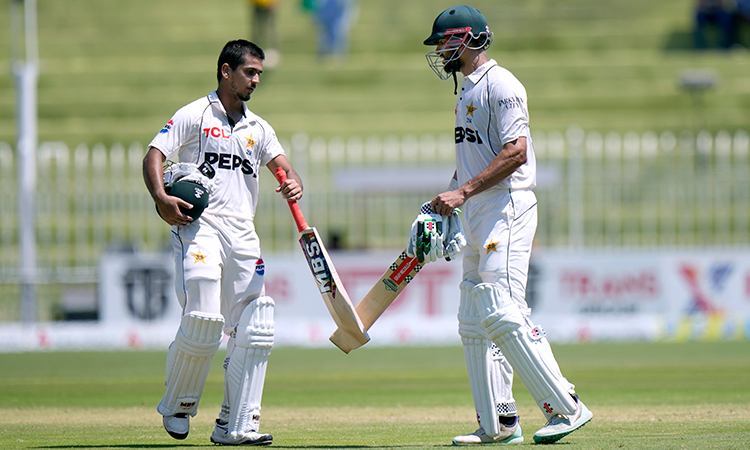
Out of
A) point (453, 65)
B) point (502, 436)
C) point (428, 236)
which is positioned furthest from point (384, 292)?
point (453, 65)

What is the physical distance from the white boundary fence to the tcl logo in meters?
8.22

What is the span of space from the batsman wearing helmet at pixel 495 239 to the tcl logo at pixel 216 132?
1103 mm

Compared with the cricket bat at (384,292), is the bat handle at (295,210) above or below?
above

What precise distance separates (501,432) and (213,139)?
2.01 m

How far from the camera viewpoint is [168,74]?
20.2 m

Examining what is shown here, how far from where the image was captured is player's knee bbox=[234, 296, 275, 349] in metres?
5.00

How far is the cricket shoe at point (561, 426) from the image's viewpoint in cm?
470

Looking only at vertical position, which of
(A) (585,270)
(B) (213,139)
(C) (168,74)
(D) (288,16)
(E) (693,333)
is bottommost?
(E) (693,333)

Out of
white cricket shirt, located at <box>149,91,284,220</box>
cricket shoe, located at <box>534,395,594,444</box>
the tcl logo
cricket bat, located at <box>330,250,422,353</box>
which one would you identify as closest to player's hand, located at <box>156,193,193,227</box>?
white cricket shirt, located at <box>149,91,284,220</box>

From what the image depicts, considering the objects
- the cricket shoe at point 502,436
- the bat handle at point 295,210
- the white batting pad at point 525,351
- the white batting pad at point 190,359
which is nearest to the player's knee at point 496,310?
the white batting pad at point 525,351

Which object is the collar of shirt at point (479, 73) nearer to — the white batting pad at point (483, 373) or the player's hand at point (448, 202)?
A: the player's hand at point (448, 202)

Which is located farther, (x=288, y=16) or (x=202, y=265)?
(x=288, y=16)

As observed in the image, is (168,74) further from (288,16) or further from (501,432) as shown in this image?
(501,432)

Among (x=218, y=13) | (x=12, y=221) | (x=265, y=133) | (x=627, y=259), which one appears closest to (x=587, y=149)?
(x=627, y=259)
